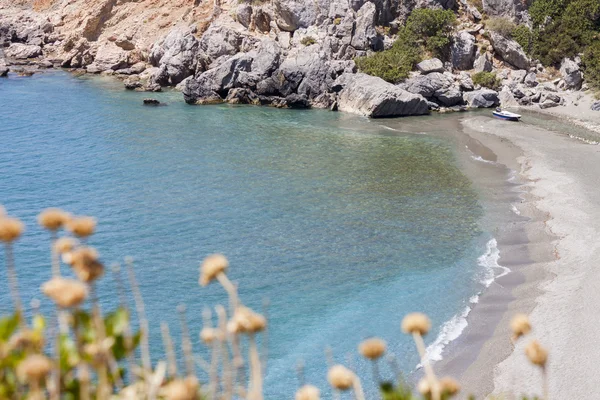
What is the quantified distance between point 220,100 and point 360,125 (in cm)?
1442

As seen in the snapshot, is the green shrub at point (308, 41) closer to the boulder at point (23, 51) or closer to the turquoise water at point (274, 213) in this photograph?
the turquoise water at point (274, 213)

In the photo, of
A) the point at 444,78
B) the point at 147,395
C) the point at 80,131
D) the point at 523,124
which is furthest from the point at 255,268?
the point at 444,78

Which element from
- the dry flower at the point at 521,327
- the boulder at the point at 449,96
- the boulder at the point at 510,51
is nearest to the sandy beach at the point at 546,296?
the dry flower at the point at 521,327

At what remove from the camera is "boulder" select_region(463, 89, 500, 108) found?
56062 millimetres

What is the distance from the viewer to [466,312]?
19172mm

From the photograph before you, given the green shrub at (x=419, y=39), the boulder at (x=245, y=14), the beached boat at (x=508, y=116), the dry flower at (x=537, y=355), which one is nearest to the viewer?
the dry flower at (x=537, y=355)

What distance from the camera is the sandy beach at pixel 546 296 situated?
50.6 feet

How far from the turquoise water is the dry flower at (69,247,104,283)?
1272 cm

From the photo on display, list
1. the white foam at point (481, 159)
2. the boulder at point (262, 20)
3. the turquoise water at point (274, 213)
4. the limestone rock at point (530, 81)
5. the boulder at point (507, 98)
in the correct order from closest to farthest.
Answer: the turquoise water at point (274, 213) < the white foam at point (481, 159) < the boulder at point (507, 98) < the limestone rock at point (530, 81) < the boulder at point (262, 20)

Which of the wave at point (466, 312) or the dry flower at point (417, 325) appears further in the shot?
the wave at point (466, 312)

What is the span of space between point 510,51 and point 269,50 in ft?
80.9

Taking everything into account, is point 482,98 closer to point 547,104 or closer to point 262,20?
point 547,104

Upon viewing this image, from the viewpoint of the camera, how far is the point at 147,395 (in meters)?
3.33

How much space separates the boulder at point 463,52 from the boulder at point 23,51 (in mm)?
50577
